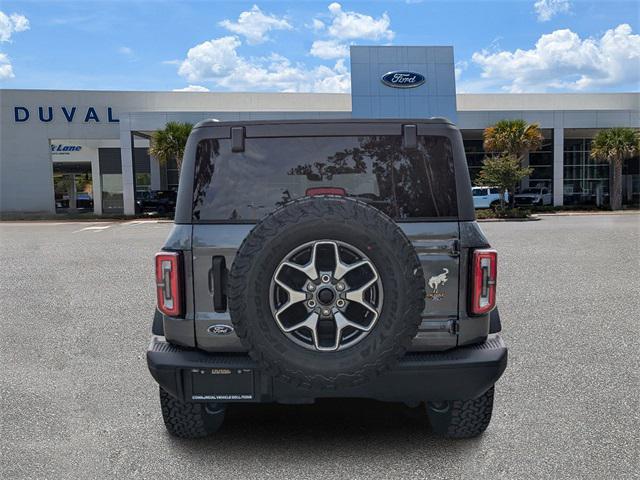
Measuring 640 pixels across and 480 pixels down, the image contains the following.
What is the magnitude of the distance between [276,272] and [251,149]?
81 centimetres

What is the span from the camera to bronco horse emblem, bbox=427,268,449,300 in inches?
122

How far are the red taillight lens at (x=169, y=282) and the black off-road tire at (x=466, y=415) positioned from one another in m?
1.72

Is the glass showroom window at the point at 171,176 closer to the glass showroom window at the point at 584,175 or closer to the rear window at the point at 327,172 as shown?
the glass showroom window at the point at 584,175

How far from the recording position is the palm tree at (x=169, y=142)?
31.6m

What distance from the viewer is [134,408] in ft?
13.8

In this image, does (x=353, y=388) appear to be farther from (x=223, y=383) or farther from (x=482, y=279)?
(x=482, y=279)

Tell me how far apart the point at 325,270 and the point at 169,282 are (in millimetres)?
917

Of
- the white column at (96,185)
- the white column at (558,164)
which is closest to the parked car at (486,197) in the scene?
the white column at (558,164)

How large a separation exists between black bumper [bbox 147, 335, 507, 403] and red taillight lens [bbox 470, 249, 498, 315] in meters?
0.27

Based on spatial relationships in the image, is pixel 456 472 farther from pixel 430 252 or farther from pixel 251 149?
pixel 251 149

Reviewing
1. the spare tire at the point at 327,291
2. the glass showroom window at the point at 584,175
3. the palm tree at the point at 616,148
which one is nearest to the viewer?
the spare tire at the point at 327,291

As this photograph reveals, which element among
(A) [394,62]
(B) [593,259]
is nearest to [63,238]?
(B) [593,259]

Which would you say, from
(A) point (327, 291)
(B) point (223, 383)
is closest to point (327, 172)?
(A) point (327, 291)

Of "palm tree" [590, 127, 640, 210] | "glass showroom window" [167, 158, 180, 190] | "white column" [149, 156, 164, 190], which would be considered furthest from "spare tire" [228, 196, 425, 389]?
"glass showroom window" [167, 158, 180, 190]
